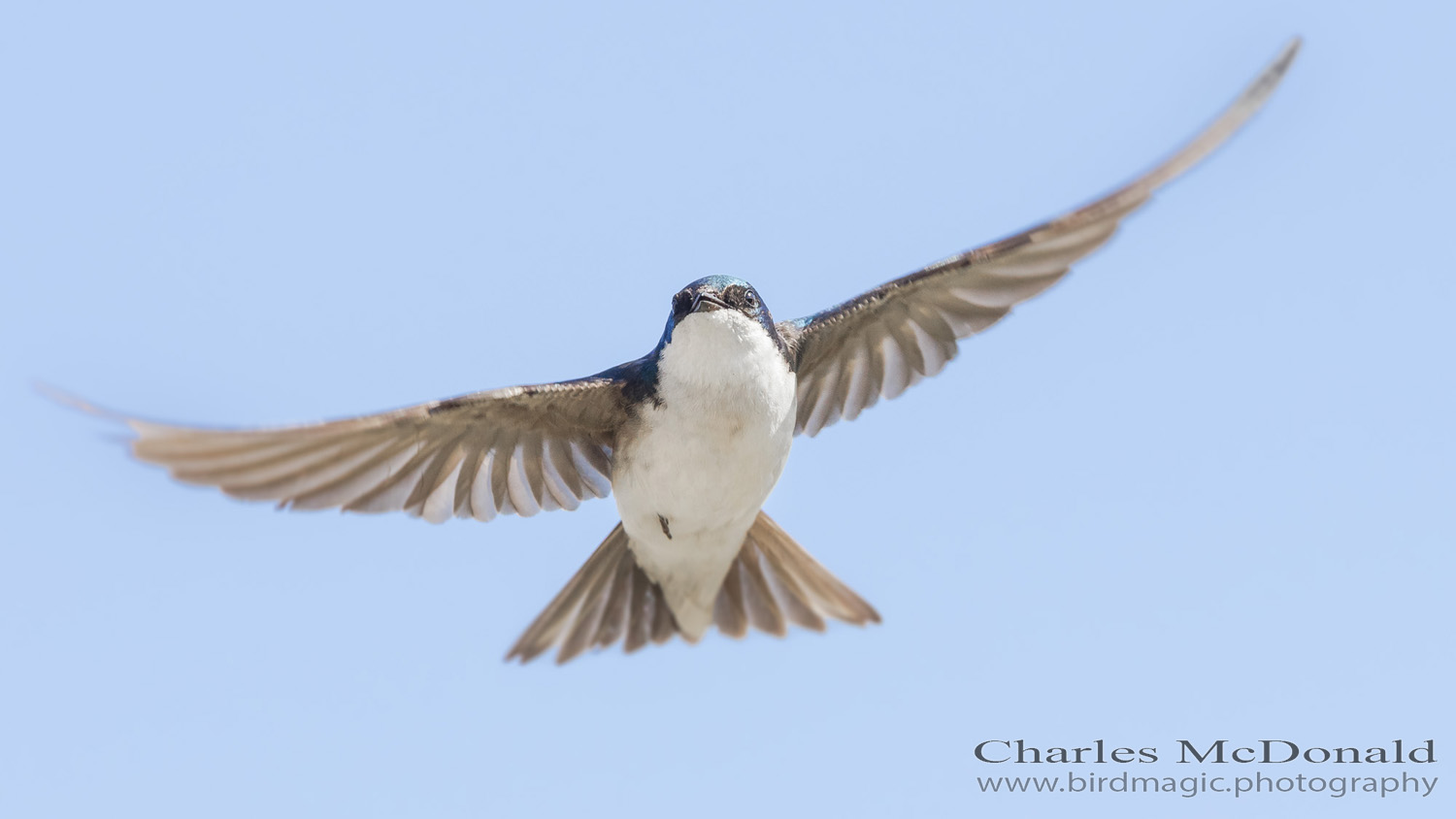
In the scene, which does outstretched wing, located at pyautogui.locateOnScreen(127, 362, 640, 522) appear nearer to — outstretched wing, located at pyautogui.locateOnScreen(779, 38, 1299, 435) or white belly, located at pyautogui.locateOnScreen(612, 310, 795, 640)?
white belly, located at pyautogui.locateOnScreen(612, 310, 795, 640)

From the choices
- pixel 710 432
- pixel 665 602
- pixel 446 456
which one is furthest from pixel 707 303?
pixel 665 602

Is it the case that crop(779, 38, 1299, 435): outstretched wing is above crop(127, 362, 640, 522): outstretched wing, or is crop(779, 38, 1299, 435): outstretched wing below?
above

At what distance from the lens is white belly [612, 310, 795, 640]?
6.68m

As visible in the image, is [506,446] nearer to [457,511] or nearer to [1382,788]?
[457,511]

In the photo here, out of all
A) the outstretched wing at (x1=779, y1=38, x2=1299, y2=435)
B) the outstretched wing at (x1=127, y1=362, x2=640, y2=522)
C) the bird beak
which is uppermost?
the outstretched wing at (x1=779, y1=38, x2=1299, y2=435)

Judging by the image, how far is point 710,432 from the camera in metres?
6.70

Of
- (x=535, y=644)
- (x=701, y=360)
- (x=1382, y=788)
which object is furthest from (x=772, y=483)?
(x=1382, y=788)

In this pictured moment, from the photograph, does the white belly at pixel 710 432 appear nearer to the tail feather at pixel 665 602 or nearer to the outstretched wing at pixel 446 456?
the outstretched wing at pixel 446 456

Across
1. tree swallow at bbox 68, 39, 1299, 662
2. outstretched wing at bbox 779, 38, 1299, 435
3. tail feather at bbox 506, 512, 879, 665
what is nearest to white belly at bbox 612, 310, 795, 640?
tree swallow at bbox 68, 39, 1299, 662

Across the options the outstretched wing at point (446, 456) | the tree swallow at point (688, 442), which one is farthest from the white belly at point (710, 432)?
the outstretched wing at point (446, 456)

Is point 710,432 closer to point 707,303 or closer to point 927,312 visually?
point 707,303

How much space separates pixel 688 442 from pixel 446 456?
43.3 inches

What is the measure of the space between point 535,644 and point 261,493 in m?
2.33

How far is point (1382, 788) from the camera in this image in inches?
283
